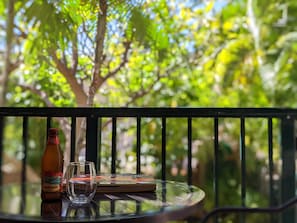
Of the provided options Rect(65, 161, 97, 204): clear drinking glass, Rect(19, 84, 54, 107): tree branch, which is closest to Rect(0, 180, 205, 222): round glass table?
Rect(65, 161, 97, 204): clear drinking glass

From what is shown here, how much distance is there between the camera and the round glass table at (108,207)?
0.94m

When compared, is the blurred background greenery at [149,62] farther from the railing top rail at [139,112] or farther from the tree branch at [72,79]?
the railing top rail at [139,112]

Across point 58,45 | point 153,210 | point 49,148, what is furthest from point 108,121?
point 153,210

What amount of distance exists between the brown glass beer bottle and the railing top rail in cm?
67

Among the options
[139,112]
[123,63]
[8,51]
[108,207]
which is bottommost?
[108,207]

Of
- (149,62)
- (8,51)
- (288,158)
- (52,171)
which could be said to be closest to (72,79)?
(149,62)

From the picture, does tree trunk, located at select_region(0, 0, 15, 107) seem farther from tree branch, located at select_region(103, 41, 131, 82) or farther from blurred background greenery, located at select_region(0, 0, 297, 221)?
tree branch, located at select_region(103, 41, 131, 82)

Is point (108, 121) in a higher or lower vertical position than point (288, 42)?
lower

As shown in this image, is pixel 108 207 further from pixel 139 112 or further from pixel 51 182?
pixel 139 112

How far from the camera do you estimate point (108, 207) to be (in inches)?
41.4

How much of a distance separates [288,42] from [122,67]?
3.11 m

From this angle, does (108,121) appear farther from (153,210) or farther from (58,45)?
(153,210)

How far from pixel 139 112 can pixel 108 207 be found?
2.80 feet

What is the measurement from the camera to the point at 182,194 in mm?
1218
